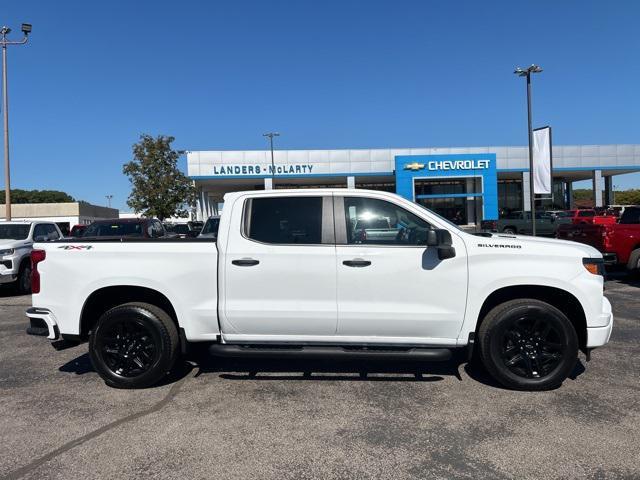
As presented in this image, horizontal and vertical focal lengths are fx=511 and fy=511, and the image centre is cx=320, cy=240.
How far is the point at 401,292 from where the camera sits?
4668 millimetres

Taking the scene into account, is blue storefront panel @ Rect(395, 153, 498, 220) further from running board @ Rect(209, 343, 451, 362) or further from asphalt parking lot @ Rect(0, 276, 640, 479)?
running board @ Rect(209, 343, 451, 362)

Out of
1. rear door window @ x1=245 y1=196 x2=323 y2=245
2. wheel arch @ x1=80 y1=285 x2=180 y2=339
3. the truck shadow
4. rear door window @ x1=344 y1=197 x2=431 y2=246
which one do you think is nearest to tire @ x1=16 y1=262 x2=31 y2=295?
the truck shadow

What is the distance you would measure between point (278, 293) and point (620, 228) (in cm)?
979

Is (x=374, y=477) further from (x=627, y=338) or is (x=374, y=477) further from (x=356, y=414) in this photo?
(x=627, y=338)

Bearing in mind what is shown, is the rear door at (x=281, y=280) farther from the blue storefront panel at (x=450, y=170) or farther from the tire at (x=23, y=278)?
the blue storefront panel at (x=450, y=170)

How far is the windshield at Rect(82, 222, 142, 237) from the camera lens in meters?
13.1

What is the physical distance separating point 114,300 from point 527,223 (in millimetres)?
30856

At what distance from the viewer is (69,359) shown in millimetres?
6188

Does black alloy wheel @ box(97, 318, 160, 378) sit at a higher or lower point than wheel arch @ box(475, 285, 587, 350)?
lower

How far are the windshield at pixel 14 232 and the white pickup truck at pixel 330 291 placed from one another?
8987mm

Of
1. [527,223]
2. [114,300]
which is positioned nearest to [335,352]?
[114,300]

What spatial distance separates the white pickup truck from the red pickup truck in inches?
299

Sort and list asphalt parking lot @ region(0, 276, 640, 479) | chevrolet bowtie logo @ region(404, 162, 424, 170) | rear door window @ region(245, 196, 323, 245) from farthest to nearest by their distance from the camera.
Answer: chevrolet bowtie logo @ region(404, 162, 424, 170) → rear door window @ region(245, 196, 323, 245) → asphalt parking lot @ region(0, 276, 640, 479)

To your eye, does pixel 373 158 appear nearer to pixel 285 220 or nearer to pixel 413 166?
pixel 413 166
